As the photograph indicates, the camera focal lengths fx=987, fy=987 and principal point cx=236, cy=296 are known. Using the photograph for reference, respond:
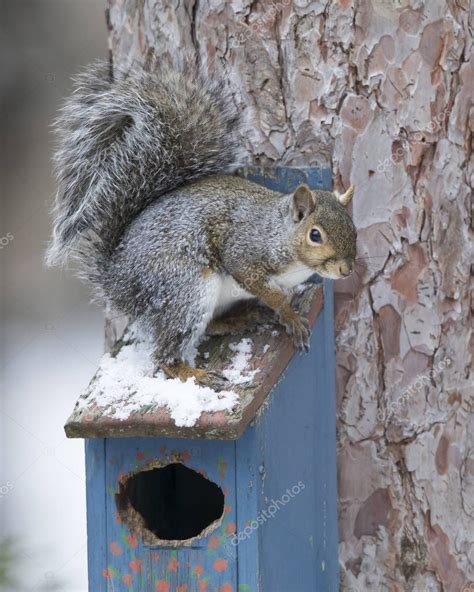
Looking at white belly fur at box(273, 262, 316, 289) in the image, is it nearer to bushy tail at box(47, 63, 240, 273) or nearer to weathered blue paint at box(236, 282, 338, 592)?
weathered blue paint at box(236, 282, 338, 592)

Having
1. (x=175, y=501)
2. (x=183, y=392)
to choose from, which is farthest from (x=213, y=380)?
(x=175, y=501)

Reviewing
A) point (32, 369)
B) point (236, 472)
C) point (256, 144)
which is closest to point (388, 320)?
point (256, 144)

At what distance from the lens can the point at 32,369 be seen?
12.9 feet

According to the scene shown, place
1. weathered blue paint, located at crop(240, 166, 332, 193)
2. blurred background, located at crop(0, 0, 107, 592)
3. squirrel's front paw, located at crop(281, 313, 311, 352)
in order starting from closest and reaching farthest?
1. squirrel's front paw, located at crop(281, 313, 311, 352)
2. weathered blue paint, located at crop(240, 166, 332, 193)
3. blurred background, located at crop(0, 0, 107, 592)

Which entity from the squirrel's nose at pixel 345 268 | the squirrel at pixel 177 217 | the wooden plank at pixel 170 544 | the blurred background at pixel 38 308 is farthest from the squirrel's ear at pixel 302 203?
the blurred background at pixel 38 308

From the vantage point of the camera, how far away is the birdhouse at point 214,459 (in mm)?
1467

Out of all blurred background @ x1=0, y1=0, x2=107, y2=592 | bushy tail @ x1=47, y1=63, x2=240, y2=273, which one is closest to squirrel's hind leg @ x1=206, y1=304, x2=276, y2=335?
bushy tail @ x1=47, y1=63, x2=240, y2=273

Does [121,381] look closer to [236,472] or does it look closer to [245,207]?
[236,472]

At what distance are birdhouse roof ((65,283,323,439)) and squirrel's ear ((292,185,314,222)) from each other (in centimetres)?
17

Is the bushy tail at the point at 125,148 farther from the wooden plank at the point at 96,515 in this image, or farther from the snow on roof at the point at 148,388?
the wooden plank at the point at 96,515

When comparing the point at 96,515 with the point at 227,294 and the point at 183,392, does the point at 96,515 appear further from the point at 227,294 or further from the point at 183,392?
the point at 227,294

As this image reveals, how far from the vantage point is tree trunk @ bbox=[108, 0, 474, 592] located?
72.6 inches

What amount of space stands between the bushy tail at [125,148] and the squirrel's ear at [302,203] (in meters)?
0.20

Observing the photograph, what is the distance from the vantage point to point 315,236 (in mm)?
1655
